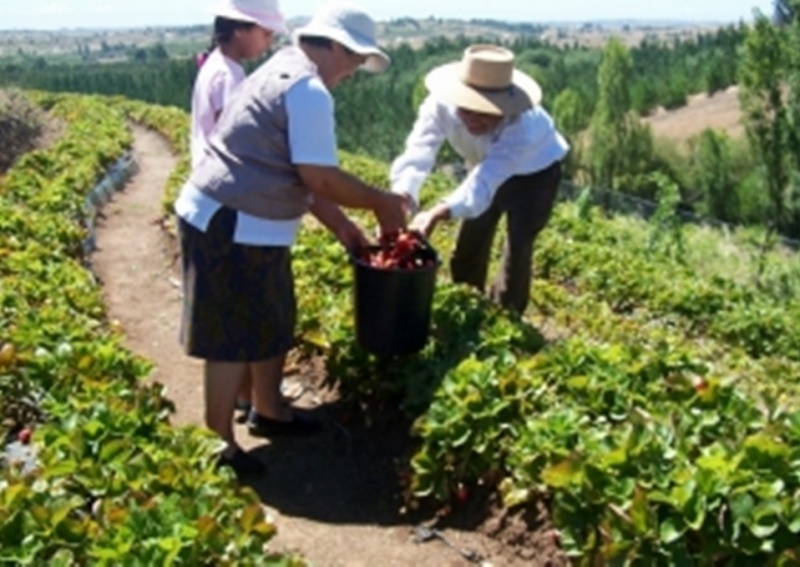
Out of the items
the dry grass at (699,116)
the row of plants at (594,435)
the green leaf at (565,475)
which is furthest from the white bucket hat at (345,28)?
the dry grass at (699,116)

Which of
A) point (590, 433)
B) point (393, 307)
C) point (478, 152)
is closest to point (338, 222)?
point (393, 307)

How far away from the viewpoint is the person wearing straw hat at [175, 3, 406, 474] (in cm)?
365

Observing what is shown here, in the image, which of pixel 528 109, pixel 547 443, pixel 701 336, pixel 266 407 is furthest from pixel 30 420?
pixel 701 336

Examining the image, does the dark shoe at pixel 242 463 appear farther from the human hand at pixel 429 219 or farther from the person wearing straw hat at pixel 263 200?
the human hand at pixel 429 219

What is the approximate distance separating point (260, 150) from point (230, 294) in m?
0.61

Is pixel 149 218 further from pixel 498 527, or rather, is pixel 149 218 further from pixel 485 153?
pixel 498 527

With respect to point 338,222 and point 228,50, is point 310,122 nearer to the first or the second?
point 338,222

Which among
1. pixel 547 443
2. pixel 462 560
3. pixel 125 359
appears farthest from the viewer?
pixel 125 359

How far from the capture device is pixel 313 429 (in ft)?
15.2

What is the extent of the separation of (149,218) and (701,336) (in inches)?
242

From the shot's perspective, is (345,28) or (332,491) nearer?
(345,28)

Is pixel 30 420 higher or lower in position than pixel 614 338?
higher

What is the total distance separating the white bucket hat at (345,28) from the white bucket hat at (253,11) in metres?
0.68

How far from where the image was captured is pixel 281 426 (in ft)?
15.0
